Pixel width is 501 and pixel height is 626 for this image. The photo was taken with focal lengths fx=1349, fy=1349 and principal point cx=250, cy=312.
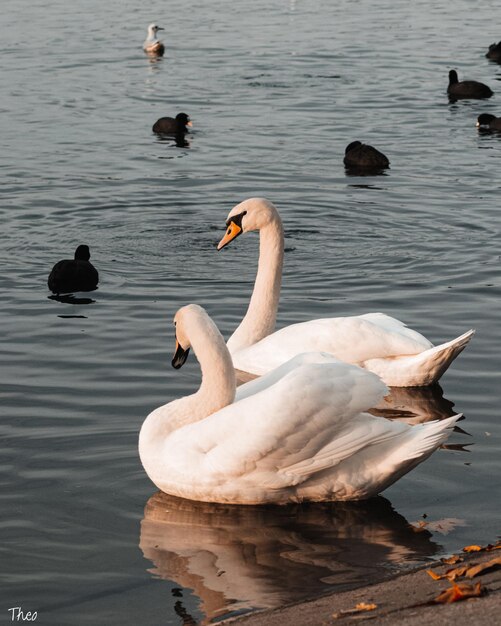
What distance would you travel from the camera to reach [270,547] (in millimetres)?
7691

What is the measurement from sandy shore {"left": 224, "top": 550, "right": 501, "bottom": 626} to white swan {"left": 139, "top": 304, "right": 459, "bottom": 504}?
3.87ft

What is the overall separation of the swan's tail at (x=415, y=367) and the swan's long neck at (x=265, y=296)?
1417mm

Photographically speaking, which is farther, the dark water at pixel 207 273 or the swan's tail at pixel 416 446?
the swan's tail at pixel 416 446

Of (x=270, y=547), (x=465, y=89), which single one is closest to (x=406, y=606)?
(x=270, y=547)

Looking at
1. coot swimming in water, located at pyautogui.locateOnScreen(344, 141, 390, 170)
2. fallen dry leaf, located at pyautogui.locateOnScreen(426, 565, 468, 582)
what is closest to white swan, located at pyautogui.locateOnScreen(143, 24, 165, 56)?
coot swimming in water, located at pyautogui.locateOnScreen(344, 141, 390, 170)

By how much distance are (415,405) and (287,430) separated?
2.78 metres

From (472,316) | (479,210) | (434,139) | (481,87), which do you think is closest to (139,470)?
(472,316)

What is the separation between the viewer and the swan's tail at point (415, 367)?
401 inches

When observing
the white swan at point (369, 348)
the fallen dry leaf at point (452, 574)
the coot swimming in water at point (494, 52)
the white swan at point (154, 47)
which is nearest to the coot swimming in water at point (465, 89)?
the coot swimming in water at point (494, 52)

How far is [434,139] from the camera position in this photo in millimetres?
22453

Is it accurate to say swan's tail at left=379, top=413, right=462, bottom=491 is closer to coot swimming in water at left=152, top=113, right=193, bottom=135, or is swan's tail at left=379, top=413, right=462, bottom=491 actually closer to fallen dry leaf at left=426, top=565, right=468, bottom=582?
fallen dry leaf at left=426, top=565, right=468, bottom=582

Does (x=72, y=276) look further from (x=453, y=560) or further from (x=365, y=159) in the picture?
(x=365, y=159)

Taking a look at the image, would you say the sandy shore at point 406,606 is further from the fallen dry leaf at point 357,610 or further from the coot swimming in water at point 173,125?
the coot swimming in water at point 173,125

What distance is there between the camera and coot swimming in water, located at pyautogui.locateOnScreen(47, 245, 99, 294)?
13305 mm
